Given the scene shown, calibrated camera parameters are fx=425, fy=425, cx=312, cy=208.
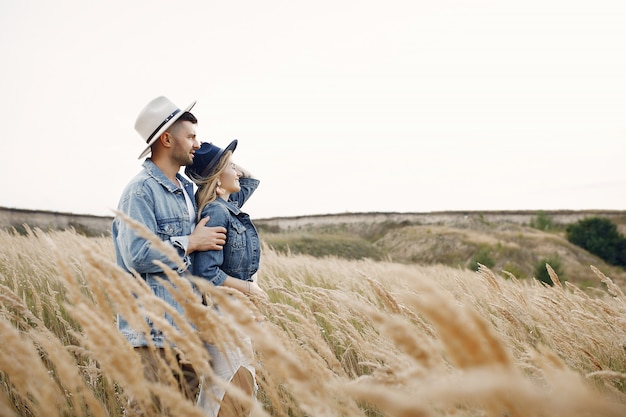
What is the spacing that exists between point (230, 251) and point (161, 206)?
0.51 m

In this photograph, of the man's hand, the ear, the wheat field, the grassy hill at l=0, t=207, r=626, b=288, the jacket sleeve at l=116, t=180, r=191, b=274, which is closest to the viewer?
the wheat field

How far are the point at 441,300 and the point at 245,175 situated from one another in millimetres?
2884

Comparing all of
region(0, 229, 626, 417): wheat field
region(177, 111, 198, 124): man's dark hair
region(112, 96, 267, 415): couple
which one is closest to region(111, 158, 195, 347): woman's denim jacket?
region(112, 96, 267, 415): couple

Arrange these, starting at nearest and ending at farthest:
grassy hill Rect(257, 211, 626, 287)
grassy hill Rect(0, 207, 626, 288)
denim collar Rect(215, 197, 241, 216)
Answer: denim collar Rect(215, 197, 241, 216) → grassy hill Rect(257, 211, 626, 287) → grassy hill Rect(0, 207, 626, 288)

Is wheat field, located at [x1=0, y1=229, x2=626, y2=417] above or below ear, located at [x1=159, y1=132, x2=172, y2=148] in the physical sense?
below

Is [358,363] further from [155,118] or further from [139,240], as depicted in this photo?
[155,118]

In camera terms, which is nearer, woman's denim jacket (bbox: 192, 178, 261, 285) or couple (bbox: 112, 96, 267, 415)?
couple (bbox: 112, 96, 267, 415)

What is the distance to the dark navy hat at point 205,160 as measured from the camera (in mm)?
2857

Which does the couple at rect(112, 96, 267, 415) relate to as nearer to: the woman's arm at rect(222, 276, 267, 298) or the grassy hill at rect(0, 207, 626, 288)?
the woman's arm at rect(222, 276, 267, 298)

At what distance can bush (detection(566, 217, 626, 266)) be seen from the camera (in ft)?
88.6

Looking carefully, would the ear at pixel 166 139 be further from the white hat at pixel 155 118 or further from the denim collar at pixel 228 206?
the denim collar at pixel 228 206

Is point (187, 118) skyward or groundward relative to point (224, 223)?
skyward

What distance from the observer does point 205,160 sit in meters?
2.88

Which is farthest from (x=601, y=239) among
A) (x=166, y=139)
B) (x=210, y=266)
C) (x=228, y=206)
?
(x=166, y=139)
